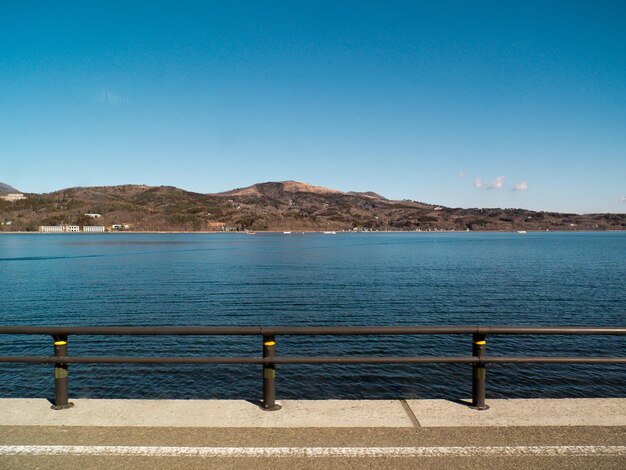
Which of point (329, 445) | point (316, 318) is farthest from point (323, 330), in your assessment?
point (316, 318)

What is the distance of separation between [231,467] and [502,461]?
8.72ft

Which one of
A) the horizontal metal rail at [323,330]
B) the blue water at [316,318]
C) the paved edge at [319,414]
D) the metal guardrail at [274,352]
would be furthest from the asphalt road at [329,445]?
the blue water at [316,318]

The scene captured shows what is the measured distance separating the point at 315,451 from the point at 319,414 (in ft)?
3.54

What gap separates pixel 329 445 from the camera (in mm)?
5035

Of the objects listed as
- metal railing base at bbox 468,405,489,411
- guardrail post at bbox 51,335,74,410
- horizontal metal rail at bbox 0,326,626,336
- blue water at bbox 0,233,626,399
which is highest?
horizontal metal rail at bbox 0,326,626,336

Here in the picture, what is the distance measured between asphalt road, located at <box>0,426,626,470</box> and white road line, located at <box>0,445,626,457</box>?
1 cm

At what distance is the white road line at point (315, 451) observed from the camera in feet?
15.8

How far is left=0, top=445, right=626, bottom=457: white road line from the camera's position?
15.8 feet

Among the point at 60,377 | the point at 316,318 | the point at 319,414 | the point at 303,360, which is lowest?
the point at 316,318

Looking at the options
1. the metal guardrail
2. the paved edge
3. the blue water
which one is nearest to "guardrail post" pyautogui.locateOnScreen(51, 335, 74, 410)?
the metal guardrail

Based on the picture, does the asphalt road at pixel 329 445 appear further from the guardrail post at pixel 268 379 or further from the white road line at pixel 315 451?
the guardrail post at pixel 268 379

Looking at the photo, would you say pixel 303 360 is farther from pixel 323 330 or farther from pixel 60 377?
pixel 60 377

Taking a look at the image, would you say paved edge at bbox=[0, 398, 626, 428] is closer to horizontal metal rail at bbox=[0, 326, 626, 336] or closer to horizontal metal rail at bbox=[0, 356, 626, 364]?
horizontal metal rail at bbox=[0, 356, 626, 364]

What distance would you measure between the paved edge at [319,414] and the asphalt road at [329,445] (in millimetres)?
173
